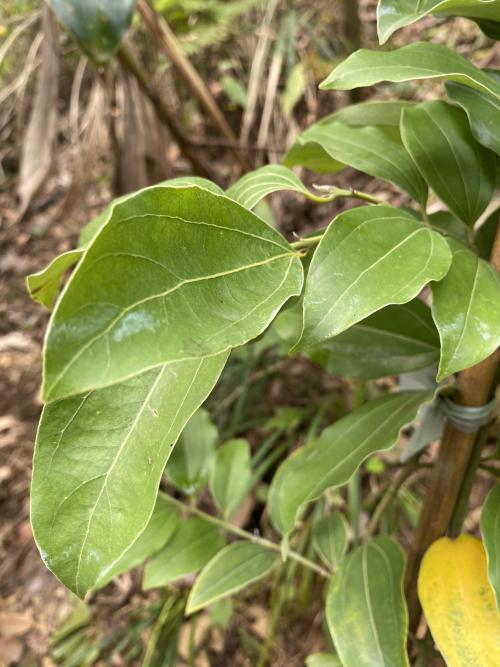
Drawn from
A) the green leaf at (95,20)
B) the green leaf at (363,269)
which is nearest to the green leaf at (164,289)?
the green leaf at (363,269)

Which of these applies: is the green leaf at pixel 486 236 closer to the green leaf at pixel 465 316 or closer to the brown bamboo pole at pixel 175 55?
the green leaf at pixel 465 316

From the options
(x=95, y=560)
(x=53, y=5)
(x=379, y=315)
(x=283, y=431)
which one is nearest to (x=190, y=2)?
(x=53, y=5)

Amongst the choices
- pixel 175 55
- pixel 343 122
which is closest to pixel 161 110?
pixel 175 55

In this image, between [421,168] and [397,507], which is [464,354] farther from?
[397,507]

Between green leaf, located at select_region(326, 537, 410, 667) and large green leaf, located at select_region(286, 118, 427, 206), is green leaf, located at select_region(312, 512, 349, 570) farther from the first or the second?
large green leaf, located at select_region(286, 118, 427, 206)

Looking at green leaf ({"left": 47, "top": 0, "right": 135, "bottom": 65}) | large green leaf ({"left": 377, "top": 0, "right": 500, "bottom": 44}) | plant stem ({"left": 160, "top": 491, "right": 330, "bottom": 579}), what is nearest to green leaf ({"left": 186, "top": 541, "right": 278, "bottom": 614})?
plant stem ({"left": 160, "top": 491, "right": 330, "bottom": 579})

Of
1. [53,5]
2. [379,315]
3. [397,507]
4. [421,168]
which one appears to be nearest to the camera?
[421,168]
